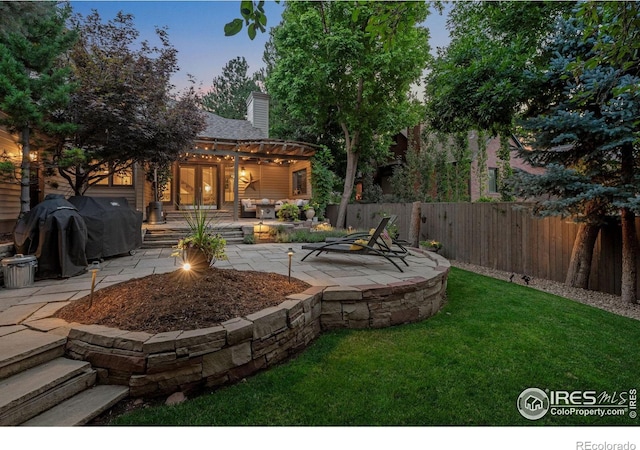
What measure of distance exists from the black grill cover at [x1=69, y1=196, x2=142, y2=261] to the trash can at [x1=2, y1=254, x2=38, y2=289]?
3.85 ft

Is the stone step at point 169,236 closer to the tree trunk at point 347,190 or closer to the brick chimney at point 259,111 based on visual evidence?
the tree trunk at point 347,190

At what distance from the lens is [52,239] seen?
12.7ft

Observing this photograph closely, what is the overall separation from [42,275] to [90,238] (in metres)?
1.04

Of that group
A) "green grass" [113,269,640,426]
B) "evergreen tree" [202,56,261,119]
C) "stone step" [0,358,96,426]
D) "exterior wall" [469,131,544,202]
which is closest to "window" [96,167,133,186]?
"stone step" [0,358,96,426]

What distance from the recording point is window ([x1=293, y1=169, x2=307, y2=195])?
12844mm

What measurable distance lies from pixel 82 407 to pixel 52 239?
311 centimetres

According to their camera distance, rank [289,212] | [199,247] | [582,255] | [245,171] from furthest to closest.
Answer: [245,171], [289,212], [582,255], [199,247]

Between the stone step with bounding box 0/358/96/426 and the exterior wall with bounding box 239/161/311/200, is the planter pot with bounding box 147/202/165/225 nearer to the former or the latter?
the exterior wall with bounding box 239/161/311/200

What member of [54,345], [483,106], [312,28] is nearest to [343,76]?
[312,28]

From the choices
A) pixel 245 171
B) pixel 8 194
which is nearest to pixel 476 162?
pixel 245 171

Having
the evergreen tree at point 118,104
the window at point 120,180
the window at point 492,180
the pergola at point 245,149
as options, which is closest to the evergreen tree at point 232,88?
the pergola at point 245,149

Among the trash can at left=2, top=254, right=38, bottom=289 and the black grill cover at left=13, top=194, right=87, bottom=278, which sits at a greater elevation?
the black grill cover at left=13, top=194, right=87, bottom=278

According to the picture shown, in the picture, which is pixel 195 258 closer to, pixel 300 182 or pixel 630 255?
pixel 630 255

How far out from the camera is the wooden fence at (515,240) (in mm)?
4754
